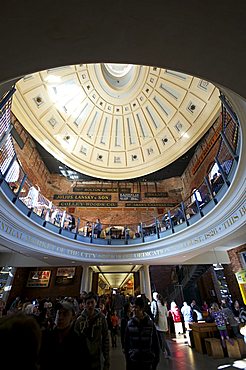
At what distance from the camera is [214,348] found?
179 inches

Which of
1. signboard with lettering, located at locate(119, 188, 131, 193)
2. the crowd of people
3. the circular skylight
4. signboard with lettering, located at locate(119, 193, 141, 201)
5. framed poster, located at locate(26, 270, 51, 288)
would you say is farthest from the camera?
signboard with lettering, located at locate(119, 188, 131, 193)

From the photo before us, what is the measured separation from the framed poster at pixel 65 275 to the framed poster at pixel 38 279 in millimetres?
575

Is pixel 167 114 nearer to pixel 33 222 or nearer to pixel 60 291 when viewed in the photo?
pixel 33 222

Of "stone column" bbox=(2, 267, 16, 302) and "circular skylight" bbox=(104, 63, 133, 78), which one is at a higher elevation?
"circular skylight" bbox=(104, 63, 133, 78)

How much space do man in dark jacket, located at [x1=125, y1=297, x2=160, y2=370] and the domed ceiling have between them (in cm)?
1102

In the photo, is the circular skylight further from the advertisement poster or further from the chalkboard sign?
the advertisement poster

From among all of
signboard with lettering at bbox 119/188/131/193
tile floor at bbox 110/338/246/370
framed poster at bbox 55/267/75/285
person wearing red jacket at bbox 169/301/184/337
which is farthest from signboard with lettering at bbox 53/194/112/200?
tile floor at bbox 110/338/246/370

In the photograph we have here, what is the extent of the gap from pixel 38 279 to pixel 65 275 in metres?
1.55

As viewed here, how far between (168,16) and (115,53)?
53cm

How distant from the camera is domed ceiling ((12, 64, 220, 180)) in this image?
11.1 m

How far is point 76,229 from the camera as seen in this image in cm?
884

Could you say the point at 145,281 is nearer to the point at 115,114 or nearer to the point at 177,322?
the point at 177,322

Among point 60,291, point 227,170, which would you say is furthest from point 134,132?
point 60,291

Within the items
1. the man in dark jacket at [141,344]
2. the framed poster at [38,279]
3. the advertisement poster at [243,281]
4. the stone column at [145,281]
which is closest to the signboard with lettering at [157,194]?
the stone column at [145,281]
